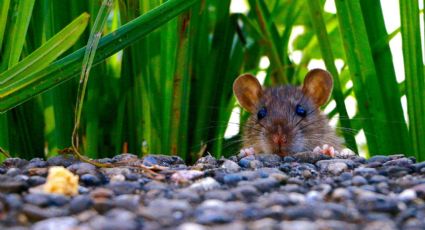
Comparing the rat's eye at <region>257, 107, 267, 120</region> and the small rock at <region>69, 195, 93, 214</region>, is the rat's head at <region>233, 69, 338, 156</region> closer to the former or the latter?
the rat's eye at <region>257, 107, 267, 120</region>

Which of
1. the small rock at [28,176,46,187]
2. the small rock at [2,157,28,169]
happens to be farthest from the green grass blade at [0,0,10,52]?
the small rock at [28,176,46,187]

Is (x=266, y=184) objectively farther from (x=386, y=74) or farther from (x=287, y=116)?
(x=287, y=116)

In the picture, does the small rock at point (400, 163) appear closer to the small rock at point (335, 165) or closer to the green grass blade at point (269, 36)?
the small rock at point (335, 165)

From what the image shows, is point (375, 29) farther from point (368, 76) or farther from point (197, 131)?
point (197, 131)

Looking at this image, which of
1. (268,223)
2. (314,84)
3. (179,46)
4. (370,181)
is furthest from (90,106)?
(268,223)

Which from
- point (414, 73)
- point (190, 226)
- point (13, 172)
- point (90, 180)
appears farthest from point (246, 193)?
point (414, 73)

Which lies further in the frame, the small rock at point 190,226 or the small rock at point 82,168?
the small rock at point 82,168

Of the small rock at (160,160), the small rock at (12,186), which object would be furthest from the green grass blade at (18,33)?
the small rock at (12,186)

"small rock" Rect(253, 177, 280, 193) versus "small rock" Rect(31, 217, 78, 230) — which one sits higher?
"small rock" Rect(253, 177, 280, 193)
